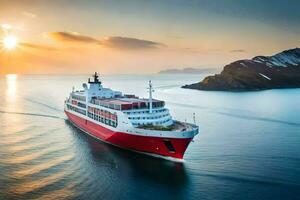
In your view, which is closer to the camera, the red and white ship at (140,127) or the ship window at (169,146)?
the red and white ship at (140,127)

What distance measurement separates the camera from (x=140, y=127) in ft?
183

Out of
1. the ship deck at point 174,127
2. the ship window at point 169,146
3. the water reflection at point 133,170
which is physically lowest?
the water reflection at point 133,170

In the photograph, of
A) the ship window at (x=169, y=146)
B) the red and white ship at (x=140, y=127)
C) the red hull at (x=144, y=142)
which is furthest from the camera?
the ship window at (x=169, y=146)

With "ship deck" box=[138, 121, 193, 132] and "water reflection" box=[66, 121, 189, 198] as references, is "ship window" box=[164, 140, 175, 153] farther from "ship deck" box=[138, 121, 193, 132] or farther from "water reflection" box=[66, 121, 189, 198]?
"ship deck" box=[138, 121, 193, 132]

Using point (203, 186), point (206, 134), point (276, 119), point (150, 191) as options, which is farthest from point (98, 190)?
point (276, 119)

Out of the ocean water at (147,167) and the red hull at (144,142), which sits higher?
the red hull at (144,142)

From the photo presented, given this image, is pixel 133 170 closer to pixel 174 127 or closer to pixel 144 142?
pixel 144 142

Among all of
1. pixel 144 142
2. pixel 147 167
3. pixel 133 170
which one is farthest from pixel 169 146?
pixel 133 170

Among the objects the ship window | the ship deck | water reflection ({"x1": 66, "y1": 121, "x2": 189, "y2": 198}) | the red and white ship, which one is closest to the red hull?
the red and white ship

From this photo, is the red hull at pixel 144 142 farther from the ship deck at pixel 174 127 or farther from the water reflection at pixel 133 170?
the ship deck at pixel 174 127

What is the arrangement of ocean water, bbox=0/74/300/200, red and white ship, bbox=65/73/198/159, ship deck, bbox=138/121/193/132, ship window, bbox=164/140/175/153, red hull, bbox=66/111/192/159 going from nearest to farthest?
ocean water, bbox=0/74/300/200, red hull, bbox=66/111/192/159, red and white ship, bbox=65/73/198/159, ship window, bbox=164/140/175/153, ship deck, bbox=138/121/193/132

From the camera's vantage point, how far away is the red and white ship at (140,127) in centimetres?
5181

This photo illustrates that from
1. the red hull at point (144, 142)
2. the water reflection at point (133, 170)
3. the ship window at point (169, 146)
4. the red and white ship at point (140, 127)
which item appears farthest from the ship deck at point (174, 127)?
the water reflection at point (133, 170)

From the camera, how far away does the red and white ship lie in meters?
51.8
